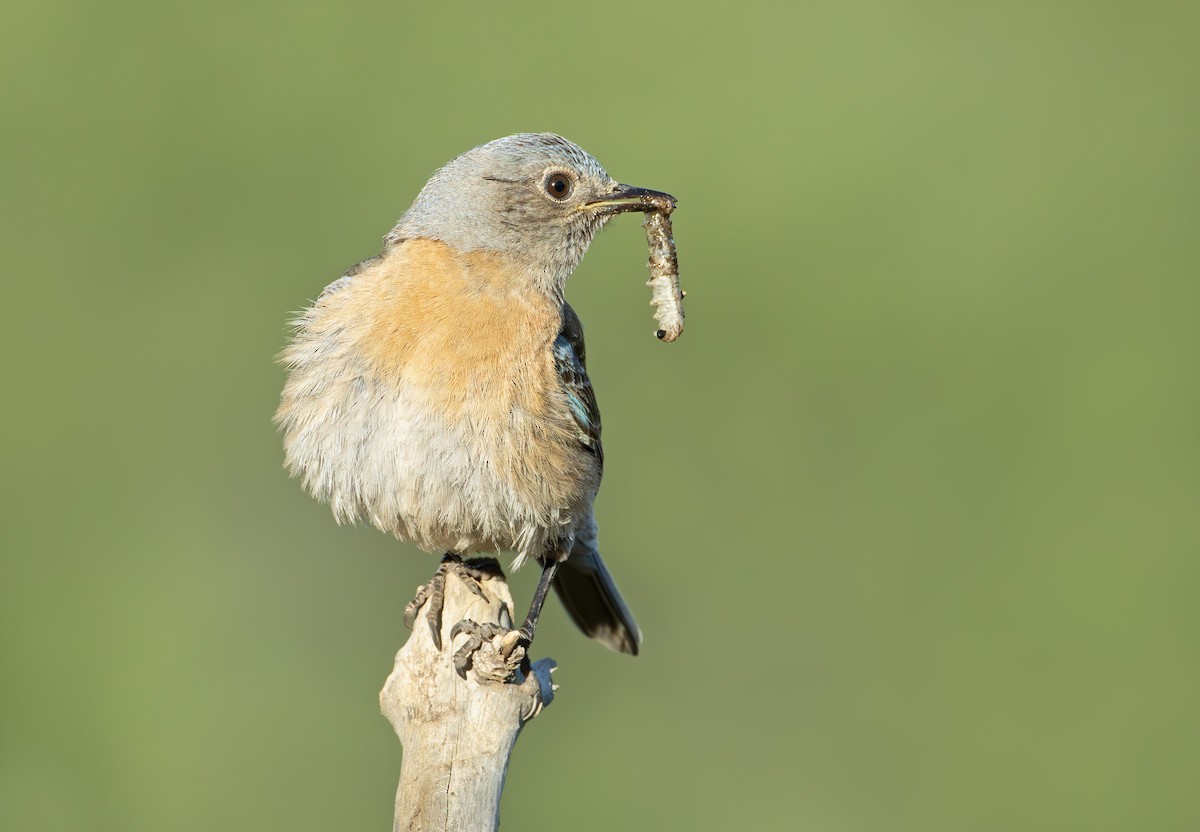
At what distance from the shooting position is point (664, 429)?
9023 mm

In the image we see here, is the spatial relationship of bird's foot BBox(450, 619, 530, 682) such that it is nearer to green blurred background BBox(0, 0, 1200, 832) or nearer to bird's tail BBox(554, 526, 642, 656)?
bird's tail BBox(554, 526, 642, 656)

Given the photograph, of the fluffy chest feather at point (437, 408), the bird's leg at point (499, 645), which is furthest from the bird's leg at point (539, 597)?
the fluffy chest feather at point (437, 408)

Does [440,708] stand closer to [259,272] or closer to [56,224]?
[259,272]

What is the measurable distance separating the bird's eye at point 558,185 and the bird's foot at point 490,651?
1921 millimetres

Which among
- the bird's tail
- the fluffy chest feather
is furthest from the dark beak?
the bird's tail

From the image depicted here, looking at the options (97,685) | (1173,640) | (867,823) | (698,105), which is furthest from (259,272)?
(1173,640)

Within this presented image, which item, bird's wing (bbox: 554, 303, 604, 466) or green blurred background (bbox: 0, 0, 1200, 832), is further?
green blurred background (bbox: 0, 0, 1200, 832)

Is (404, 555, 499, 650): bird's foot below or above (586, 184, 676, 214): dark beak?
below

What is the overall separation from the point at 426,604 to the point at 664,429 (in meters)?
3.67

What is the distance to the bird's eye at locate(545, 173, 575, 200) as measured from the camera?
6.21m

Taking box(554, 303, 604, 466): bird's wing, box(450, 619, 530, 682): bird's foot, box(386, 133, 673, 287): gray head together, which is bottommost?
box(450, 619, 530, 682): bird's foot

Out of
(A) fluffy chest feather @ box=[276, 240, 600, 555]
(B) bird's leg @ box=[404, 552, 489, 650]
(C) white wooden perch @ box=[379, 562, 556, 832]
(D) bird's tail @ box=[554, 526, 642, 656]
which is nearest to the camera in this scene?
(C) white wooden perch @ box=[379, 562, 556, 832]

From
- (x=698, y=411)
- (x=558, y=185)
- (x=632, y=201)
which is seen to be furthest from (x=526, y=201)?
(x=698, y=411)

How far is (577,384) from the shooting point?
19.7 ft
